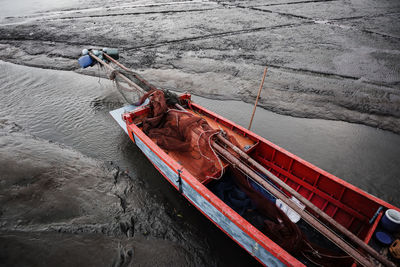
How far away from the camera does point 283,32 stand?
52.1 ft

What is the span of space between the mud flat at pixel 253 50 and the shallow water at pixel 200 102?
0.84 m

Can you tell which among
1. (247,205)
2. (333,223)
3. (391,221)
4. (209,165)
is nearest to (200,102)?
(209,165)

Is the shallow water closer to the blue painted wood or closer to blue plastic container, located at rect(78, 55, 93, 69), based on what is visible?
the blue painted wood

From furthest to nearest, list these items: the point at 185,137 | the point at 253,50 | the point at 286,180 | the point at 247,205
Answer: the point at 253,50 → the point at 185,137 → the point at 286,180 → the point at 247,205

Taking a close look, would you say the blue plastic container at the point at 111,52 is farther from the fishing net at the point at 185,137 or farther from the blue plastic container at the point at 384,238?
the blue plastic container at the point at 384,238

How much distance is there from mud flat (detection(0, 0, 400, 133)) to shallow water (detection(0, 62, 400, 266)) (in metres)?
0.84

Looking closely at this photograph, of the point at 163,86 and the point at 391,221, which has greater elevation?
the point at 391,221

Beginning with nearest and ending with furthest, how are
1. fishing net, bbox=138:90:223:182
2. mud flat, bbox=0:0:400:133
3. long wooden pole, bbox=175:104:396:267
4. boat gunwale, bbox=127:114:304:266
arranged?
long wooden pole, bbox=175:104:396:267 < boat gunwale, bbox=127:114:304:266 < fishing net, bbox=138:90:223:182 < mud flat, bbox=0:0:400:133

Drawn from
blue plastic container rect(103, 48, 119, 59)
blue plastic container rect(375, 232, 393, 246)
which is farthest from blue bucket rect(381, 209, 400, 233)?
blue plastic container rect(103, 48, 119, 59)

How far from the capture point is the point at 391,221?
3.28 metres

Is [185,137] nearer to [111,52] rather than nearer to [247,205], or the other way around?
[247,205]

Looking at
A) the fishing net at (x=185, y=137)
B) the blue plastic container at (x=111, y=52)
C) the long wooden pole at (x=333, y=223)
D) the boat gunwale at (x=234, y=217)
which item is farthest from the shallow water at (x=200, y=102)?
the blue plastic container at (x=111, y=52)

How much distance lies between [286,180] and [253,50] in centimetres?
1039

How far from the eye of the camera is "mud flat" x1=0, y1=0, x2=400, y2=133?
902 centimetres
